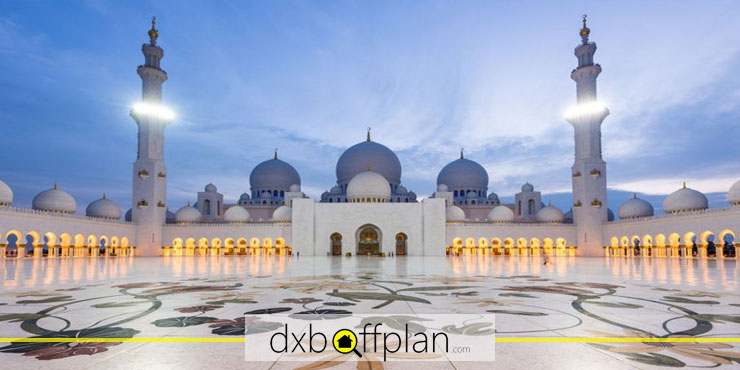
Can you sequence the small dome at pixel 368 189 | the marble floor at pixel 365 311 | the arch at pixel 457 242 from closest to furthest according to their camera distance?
the marble floor at pixel 365 311 < the arch at pixel 457 242 < the small dome at pixel 368 189

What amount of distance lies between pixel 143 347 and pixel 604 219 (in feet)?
135

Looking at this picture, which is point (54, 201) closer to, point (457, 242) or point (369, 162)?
point (369, 162)

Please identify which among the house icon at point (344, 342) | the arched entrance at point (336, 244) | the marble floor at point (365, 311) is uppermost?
the house icon at point (344, 342)

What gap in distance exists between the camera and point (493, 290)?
739 centimetres

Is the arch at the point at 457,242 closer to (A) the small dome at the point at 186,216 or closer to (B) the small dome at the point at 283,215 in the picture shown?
(B) the small dome at the point at 283,215

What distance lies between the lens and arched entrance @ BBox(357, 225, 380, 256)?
125 ft

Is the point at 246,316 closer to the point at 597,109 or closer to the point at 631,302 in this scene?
the point at 631,302

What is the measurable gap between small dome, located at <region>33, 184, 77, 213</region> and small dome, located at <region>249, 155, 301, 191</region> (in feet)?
65.8

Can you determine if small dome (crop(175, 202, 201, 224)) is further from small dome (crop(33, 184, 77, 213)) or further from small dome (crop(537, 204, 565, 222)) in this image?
small dome (crop(537, 204, 565, 222))

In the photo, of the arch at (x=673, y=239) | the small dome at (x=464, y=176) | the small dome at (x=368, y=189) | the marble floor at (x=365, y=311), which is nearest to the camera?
the marble floor at (x=365, y=311)

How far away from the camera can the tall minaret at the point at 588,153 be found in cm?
3750

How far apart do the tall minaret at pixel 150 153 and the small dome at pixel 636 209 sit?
40.3 meters

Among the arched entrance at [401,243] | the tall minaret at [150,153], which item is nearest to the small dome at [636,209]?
the arched entrance at [401,243]

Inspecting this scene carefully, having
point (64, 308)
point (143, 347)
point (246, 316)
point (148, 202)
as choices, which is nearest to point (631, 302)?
point (246, 316)
